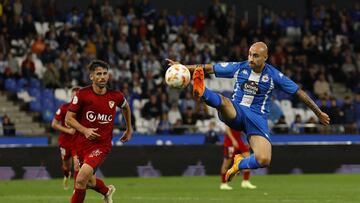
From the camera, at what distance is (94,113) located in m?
13.2

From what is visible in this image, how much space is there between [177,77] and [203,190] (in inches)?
262

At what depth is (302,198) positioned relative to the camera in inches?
637

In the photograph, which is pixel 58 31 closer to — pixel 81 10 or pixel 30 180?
Result: pixel 81 10

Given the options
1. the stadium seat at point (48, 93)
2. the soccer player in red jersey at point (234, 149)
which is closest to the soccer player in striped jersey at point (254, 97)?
the soccer player in red jersey at point (234, 149)

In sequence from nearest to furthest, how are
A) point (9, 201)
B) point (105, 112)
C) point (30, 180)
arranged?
point (105, 112) < point (9, 201) < point (30, 180)

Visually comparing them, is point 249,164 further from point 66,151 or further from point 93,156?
point 66,151

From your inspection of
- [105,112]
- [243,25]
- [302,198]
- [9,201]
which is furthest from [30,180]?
[243,25]

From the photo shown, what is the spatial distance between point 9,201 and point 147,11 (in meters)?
15.8

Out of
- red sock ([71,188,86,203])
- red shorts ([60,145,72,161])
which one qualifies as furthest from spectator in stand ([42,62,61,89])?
red sock ([71,188,86,203])

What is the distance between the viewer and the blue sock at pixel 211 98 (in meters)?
12.5

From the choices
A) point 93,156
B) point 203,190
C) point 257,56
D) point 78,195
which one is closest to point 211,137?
point 203,190

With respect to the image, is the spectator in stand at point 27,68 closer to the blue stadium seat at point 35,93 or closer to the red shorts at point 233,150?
the blue stadium seat at point 35,93

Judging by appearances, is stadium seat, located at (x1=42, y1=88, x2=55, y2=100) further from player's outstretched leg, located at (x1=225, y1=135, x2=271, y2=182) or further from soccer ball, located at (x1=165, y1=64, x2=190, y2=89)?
soccer ball, located at (x1=165, y1=64, x2=190, y2=89)

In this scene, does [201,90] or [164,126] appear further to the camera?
[164,126]
